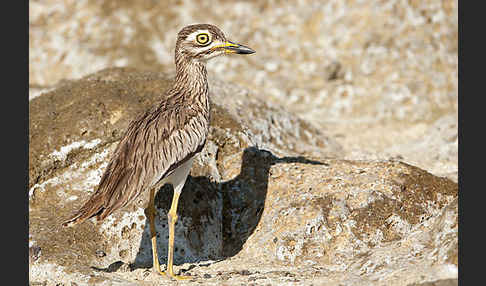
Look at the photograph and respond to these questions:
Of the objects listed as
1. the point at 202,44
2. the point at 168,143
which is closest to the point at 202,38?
the point at 202,44

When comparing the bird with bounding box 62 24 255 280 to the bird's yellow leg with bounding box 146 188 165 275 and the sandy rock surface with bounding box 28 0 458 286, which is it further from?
the sandy rock surface with bounding box 28 0 458 286

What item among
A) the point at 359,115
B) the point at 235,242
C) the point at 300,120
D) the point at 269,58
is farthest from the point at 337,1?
the point at 235,242

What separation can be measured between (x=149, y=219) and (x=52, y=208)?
210cm

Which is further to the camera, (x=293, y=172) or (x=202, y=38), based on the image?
(x=293, y=172)

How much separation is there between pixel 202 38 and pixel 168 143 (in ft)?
5.65

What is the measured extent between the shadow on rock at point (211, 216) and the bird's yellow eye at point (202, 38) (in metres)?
2.29

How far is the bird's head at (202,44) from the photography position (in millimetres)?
10203

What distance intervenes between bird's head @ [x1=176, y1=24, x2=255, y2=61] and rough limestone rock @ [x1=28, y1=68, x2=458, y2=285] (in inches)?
83.1

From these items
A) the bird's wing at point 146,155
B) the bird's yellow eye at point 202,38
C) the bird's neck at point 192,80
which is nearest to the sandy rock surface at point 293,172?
the bird's wing at point 146,155

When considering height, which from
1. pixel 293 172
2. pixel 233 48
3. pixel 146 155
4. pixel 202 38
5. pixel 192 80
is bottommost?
pixel 293 172

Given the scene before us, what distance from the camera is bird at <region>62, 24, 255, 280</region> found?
9.20 meters

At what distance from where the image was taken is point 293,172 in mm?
11688

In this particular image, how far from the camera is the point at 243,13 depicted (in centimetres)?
2159

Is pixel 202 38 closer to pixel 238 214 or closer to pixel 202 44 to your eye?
pixel 202 44
